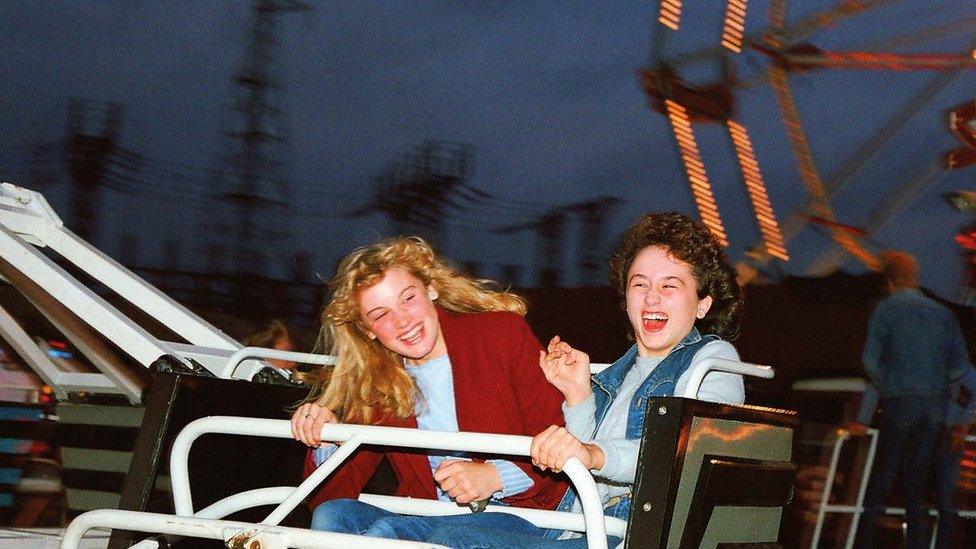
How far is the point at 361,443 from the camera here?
210 centimetres

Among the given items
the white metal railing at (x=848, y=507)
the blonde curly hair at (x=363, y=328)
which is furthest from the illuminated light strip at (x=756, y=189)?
A: the blonde curly hair at (x=363, y=328)

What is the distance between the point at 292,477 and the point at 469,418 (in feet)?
2.28

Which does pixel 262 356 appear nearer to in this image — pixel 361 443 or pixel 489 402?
pixel 489 402

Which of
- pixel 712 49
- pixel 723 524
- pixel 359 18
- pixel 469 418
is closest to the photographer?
pixel 723 524

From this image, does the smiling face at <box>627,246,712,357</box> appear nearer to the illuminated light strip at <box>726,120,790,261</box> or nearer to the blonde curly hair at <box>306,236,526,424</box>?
the blonde curly hair at <box>306,236,526,424</box>

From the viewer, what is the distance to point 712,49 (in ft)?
40.6

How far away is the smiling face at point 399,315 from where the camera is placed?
101 inches

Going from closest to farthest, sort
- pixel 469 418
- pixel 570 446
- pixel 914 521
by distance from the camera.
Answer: pixel 570 446 < pixel 469 418 < pixel 914 521

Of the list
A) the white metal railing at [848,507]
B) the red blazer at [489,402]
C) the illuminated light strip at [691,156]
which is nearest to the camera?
the red blazer at [489,402]

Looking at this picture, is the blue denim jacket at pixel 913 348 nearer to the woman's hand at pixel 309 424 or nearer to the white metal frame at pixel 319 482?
the white metal frame at pixel 319 482

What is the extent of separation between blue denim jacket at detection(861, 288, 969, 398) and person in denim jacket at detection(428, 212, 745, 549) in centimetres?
223

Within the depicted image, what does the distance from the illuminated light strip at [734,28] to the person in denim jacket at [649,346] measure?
407 inches

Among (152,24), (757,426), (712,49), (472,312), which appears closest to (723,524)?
(757,426)

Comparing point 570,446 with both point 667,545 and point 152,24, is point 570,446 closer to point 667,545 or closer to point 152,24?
point 667,545
